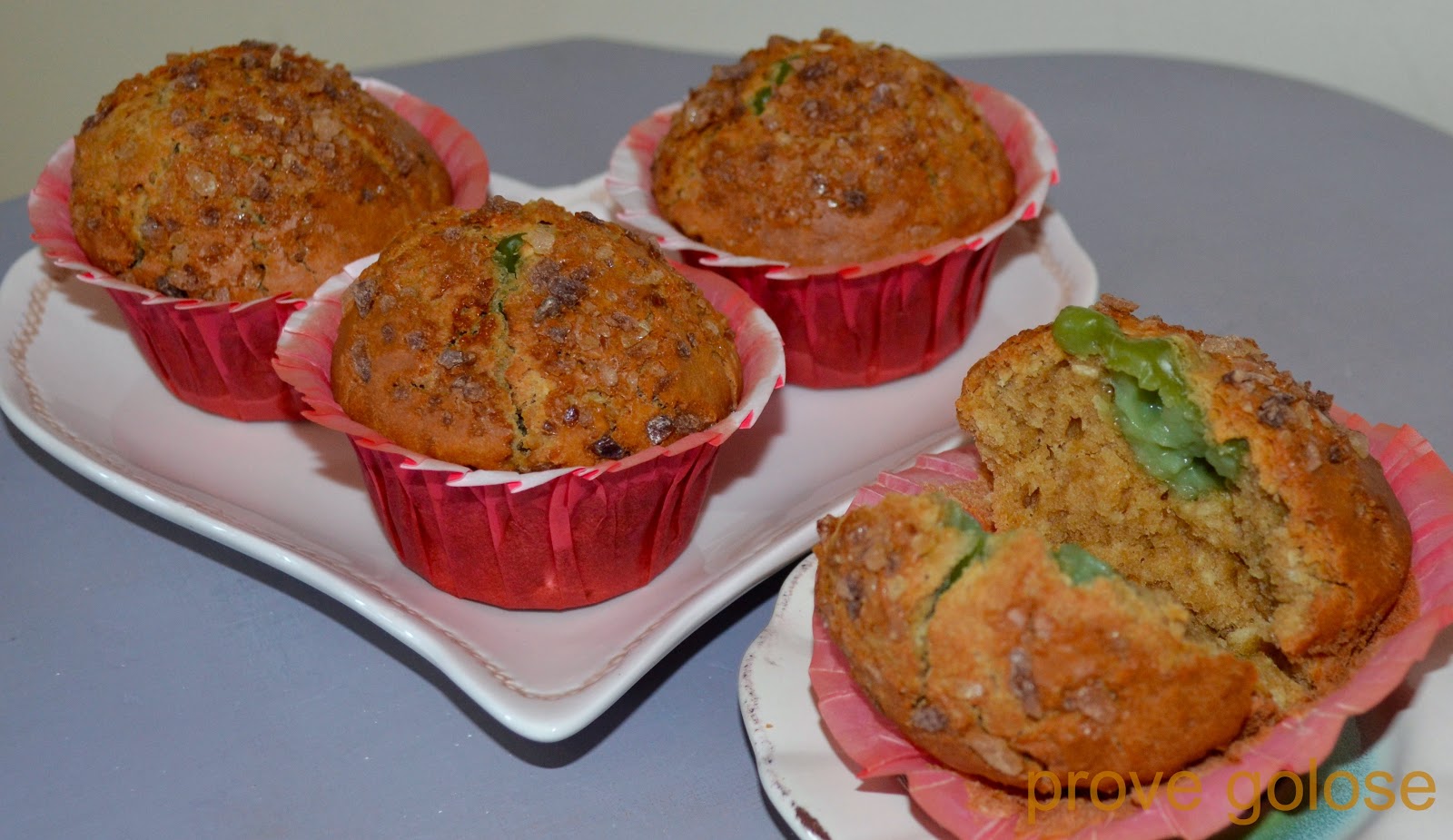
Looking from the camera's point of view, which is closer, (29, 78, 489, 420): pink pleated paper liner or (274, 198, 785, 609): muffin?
(274, 198, 785, 609): muffin

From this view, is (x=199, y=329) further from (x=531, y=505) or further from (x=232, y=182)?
(x=531, y=505)

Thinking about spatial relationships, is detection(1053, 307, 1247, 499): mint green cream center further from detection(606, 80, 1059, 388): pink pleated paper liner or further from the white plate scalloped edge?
detection(606, 80, 1059, 388): pink pleated paper liner

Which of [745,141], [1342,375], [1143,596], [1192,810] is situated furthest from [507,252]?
[1342,375]

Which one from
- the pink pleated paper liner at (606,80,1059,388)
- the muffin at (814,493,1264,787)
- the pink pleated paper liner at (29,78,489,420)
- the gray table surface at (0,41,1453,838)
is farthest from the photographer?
the pink pleated paper liner at (606,80,1059,388)

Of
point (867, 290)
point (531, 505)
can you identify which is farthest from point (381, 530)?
point (867, 290)

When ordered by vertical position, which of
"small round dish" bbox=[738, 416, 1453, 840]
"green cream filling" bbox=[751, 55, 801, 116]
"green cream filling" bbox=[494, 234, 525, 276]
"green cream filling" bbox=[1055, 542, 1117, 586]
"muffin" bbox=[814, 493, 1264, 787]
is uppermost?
"green cream filling" bbox=[751, 55, 801, 116]

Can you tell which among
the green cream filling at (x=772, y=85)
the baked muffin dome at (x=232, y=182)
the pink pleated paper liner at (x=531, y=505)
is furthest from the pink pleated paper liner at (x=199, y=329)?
the green cream filling at (x=772, y=85)

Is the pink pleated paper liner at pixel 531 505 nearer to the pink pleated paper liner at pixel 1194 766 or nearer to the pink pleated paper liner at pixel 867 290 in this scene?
the pink pleated paper liner at pixel 867 290

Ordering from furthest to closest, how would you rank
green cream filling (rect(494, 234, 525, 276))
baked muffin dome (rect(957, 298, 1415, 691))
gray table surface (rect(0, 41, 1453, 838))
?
green cream filling (rect(494, 234, 525, 276))
gray table surface (rect(0, 41, 1453, 838))
baked muffin dome (rect(957, 298, 1415, 691))

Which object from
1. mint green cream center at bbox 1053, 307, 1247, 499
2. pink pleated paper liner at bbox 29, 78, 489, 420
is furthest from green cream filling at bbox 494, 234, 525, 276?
mint green cream center at bbox 1053, 307, 1247, 499
